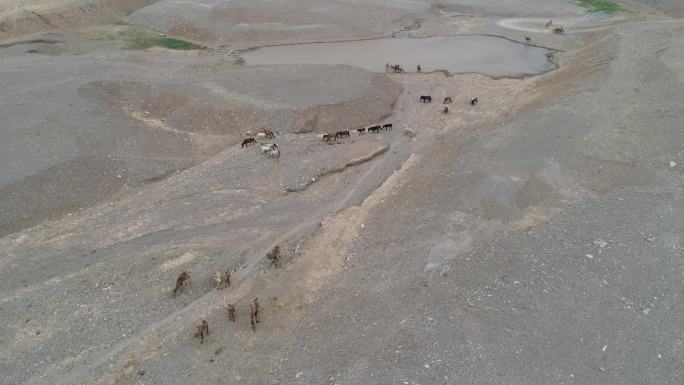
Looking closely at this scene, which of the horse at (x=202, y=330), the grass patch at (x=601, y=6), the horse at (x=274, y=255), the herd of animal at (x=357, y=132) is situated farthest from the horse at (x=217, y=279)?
the grass patch at (x=601, y=6)

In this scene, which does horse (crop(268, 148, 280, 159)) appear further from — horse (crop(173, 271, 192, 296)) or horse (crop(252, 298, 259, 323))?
horse (crop(252, 298, 259, 323))

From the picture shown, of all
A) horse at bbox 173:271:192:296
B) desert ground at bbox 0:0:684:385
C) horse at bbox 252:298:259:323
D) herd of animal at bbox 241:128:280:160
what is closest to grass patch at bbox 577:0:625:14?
desert ground at bbox 0:0:684:385

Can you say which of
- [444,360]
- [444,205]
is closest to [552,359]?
[444,360]

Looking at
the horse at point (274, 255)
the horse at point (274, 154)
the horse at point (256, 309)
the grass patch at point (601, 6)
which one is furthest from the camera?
the grass patch at point (601, 6)

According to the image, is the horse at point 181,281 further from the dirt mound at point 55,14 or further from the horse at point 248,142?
the dirt mound at point 55,14

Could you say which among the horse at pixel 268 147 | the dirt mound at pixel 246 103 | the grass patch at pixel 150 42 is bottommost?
the horse at pixel 268 147

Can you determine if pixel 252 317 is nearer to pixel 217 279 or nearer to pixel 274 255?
pixel 217 279

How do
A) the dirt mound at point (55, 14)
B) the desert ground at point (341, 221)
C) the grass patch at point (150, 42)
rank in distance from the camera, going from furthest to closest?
the grass patch at point (150, 42)
the dirt mound at point (55, 14)
the desert ground at point (341, 221)
